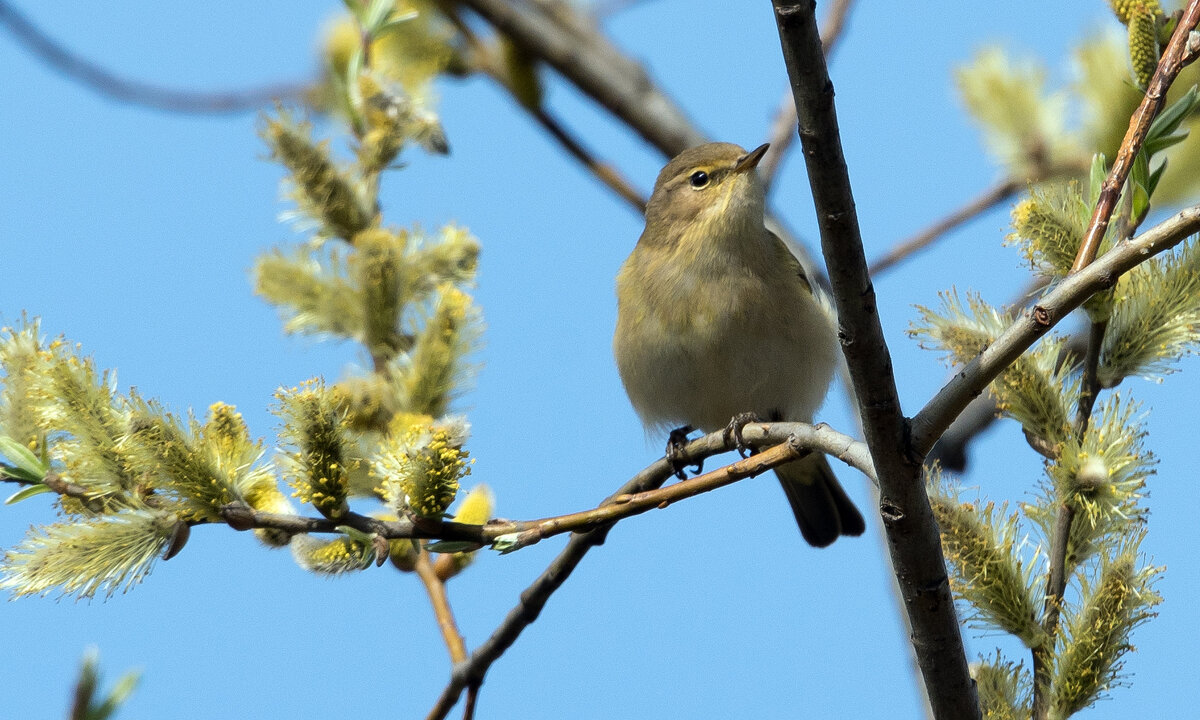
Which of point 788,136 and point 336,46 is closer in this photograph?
point 336,46

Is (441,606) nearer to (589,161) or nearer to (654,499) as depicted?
(654,499)

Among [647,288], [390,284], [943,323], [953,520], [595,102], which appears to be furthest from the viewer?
[595,102]

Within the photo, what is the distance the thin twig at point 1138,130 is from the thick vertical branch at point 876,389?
1.47 ft

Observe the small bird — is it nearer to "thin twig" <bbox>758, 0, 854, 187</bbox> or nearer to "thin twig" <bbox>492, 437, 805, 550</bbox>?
"thin twig" <bbox>758, 0, 854, 187</bbox>

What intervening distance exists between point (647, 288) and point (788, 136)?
93cm

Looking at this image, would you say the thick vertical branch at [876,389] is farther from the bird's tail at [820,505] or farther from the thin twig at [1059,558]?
the bird's tail at [820,505]

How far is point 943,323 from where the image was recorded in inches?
97.0

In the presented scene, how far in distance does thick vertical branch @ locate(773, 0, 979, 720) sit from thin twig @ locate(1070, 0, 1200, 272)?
17.6 inches

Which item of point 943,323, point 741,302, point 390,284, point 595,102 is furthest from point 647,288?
point 943,323

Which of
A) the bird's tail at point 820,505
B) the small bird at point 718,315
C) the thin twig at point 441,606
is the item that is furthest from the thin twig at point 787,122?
the thin twig at point 441,606

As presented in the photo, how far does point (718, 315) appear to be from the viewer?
4.58m

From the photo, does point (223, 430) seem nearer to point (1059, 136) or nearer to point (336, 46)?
point (336, 46)

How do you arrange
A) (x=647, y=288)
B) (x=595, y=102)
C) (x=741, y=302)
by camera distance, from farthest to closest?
(x=595, y=102)
(x=647, y=288)
(x=741, y=302)

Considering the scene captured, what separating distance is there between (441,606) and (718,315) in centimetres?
201
